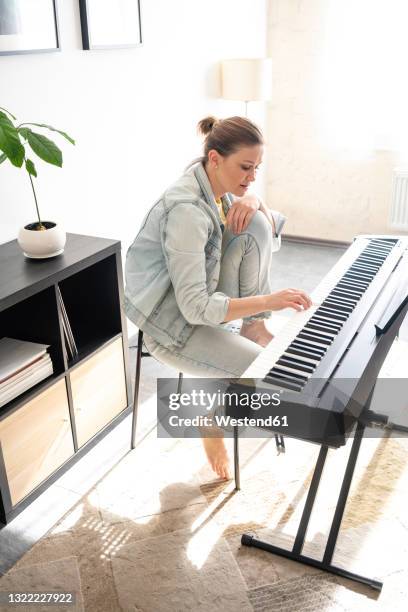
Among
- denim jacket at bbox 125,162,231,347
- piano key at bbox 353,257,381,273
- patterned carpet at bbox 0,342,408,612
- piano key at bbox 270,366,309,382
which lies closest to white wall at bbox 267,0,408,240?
piano key at bbox 353,257,381,273

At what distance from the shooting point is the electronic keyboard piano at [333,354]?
149 cm

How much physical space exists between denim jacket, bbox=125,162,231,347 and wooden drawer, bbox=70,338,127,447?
0.32m

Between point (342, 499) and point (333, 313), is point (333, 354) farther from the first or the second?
point (342, 499)

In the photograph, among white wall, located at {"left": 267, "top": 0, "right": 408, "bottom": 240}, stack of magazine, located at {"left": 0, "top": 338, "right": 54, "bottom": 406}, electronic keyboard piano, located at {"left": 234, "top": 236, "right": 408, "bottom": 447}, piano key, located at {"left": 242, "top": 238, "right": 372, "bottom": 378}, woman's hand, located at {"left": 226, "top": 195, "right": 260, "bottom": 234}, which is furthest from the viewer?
white wall, located at {"left": 267, "top": 0, "right": 408, "bottom": 240}

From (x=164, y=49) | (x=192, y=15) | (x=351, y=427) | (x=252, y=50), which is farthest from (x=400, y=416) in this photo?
(x=252, y=50)

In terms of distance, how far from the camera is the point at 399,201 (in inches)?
159

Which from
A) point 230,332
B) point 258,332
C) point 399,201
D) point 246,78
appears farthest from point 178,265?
point 399,201

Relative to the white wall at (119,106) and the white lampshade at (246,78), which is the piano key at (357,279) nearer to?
the white wall at (119,106)

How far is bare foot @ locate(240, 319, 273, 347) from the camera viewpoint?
2.26 metres

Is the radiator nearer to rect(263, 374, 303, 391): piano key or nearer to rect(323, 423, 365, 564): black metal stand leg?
rect(323, 423, 365, 564): black metal stand leg

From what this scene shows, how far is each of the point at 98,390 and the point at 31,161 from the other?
88cm

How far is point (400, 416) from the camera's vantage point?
2.49 m

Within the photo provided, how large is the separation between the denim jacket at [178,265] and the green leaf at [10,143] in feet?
1.38

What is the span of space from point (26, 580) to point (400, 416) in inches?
58.7
